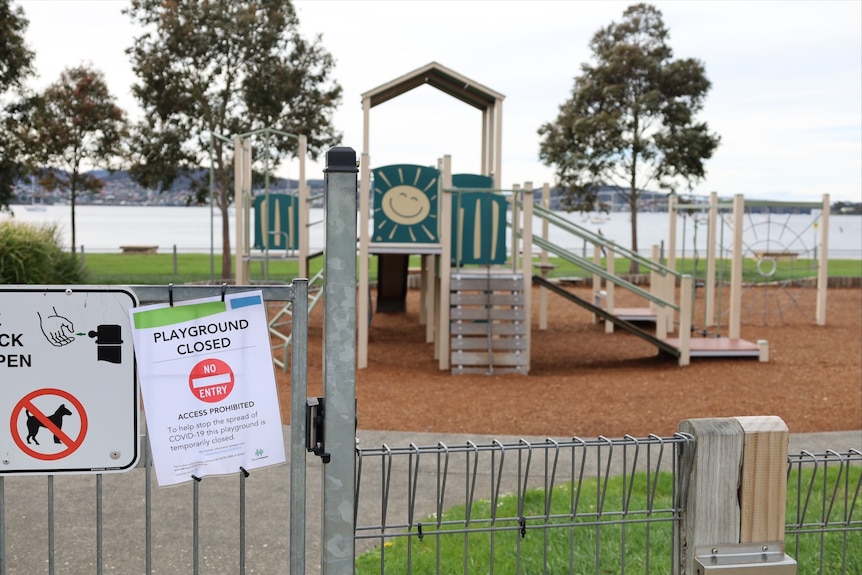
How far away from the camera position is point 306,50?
89.0ft

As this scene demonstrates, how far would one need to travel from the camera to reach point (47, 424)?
8.05ft

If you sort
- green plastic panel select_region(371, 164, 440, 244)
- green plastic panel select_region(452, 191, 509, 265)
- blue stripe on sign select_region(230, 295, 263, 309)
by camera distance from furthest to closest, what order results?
green plastic panel select_region(452, 191, 509, 265) → green plastic panel select_region(371, 164, 440, 244) → blue stripe on sign select_region(230, 295, 263, 309)

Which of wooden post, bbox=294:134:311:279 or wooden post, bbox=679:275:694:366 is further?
wooden post, bbox=294:134:311:279

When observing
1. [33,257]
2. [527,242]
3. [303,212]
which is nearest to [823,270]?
[527,242]

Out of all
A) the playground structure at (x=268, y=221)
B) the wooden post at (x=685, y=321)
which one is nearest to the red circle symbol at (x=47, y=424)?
the wooden post at (x=685, y=321)

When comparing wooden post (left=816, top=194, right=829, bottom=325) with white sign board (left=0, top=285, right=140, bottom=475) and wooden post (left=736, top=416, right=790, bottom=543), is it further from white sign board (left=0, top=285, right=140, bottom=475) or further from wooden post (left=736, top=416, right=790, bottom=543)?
white sign board (left=0, top=285, right=140, bottom=475)

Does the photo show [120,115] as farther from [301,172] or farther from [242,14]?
[301,172]

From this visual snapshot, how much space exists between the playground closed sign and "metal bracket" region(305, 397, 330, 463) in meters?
0.08

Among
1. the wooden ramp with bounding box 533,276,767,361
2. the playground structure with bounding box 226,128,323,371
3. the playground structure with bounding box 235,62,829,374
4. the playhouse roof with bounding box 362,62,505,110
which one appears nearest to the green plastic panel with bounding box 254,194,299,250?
the playground structure with bounding box 226,128,323,371

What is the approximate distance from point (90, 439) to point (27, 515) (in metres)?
3.55

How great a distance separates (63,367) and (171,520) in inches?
131

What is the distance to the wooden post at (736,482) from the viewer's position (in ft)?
8.75

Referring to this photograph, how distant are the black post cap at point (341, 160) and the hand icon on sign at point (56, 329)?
79 cm

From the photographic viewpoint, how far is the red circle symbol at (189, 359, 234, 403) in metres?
2.44
